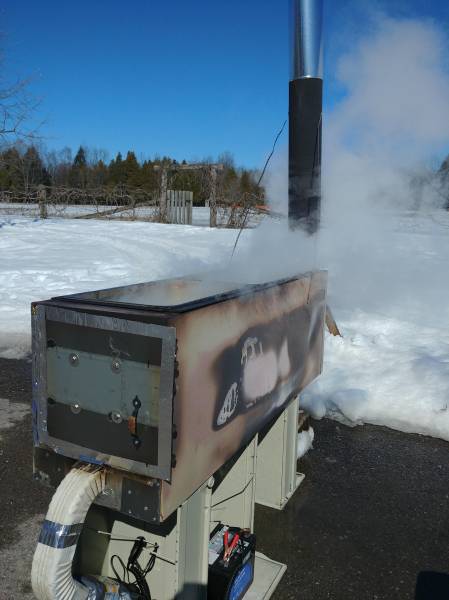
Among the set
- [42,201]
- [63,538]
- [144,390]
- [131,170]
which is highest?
[131,170]

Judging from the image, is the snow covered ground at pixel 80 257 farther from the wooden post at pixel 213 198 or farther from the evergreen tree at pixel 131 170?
the evergreen tree at pixel 131 170

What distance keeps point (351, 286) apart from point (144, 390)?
21.7 feet

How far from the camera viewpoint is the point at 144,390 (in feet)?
5.70

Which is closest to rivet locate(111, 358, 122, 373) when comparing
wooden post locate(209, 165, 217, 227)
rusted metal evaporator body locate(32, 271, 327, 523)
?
rusted metal evaporator body locate(32, 271, 327, 523)

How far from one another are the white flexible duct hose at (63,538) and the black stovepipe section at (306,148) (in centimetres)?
308

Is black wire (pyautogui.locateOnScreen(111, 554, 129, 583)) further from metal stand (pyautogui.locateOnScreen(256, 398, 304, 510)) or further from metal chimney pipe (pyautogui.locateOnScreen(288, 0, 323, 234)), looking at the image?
metal chimney pipe (pyautogui.locateOnScreen(288, 0, 323, 234))

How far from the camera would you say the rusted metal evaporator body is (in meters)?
1.71

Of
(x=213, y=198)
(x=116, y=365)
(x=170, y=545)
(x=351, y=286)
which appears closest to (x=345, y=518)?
(x=170, y=545)

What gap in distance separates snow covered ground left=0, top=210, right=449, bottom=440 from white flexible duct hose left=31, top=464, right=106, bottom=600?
2.19 m

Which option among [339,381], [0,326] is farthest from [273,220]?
[0,326]

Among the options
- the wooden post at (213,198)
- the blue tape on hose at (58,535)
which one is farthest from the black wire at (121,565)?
the wooden post at (213,198)

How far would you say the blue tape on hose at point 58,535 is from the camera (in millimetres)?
1774

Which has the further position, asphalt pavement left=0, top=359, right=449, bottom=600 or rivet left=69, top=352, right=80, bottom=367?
asphalt pavement left=0, top=359, right=449, bottom=600

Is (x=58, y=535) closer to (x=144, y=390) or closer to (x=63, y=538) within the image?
(x=63, y=538)
